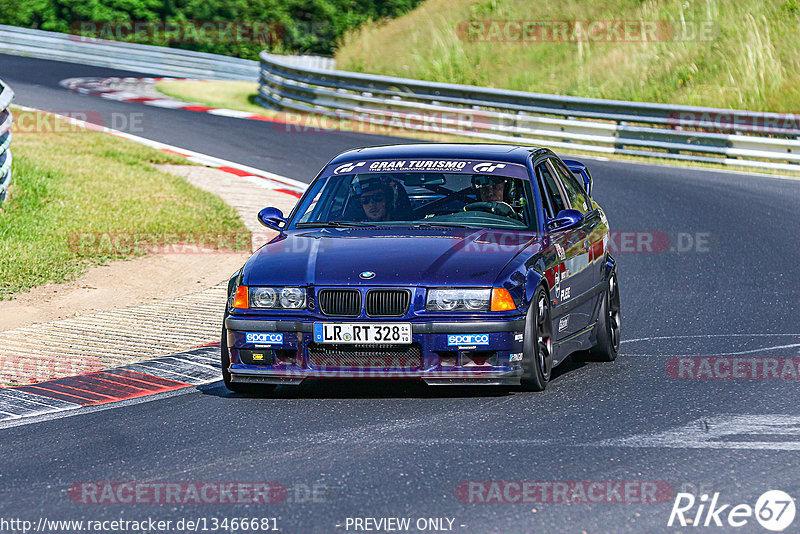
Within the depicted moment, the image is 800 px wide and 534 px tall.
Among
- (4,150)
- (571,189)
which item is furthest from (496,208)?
(4,150)

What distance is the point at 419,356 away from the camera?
7.23 m

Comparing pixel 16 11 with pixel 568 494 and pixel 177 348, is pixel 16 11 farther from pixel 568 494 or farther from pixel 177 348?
pixel 568 494

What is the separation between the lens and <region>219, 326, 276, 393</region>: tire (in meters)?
7.64

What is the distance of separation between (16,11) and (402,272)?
42694 mm

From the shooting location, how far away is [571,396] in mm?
7551

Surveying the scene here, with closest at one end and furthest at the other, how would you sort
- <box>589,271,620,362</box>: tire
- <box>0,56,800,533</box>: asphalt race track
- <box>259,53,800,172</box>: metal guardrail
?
<box>0,56,800,533</box>: asphalt race track
<box>589,271,620,362</box>: tire
<box>259,53,800,172</box>: metal guardrail

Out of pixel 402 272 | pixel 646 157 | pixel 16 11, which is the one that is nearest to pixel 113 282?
pixel 402 272

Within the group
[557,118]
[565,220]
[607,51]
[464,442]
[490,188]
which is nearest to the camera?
[464,442]

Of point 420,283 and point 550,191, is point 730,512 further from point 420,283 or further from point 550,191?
point 550,191

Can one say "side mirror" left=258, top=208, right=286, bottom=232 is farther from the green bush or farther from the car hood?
the green bush

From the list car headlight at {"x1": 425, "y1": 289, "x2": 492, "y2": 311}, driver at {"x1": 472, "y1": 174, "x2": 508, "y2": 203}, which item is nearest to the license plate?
car headlight at {"x1": 425, "y1": 289, "x2": 492, "y2": 311}

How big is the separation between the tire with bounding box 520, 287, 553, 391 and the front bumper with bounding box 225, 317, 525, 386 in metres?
0.05

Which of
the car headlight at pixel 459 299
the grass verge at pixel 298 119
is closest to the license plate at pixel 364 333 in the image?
the car headlight at pixel 459 299

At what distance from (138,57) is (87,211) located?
80.7ft
